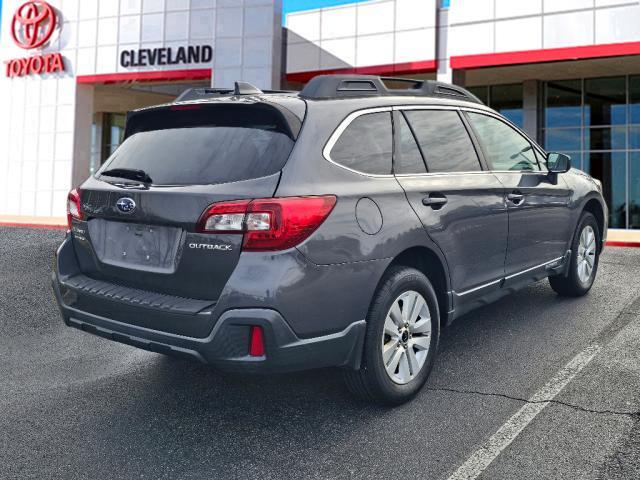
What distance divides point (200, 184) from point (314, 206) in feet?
1.95

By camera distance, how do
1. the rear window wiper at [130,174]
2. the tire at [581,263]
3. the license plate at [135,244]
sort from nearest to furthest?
the license plate at [135,244] < the rear window wiper at [130,174] < the tire at [581,263]

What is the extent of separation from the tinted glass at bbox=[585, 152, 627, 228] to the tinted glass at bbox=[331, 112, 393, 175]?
56.8 feet

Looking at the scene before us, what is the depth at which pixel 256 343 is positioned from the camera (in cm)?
294

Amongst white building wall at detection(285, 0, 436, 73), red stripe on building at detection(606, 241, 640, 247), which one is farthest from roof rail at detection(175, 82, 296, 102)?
white building wall at detection(285, 0, 436, 73)

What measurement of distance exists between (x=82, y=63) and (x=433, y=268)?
21.4 m

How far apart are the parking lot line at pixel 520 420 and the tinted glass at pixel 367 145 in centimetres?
155

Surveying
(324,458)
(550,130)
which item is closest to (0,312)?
(324,458)

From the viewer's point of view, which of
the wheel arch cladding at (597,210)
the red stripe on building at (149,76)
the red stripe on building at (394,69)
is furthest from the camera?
the red stripe on building at (149,76)

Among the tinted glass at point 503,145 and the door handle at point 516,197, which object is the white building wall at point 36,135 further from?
the door handle at point 516,197

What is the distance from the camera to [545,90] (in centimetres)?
1969

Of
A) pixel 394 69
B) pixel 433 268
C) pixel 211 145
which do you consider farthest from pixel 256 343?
pixel 394 69

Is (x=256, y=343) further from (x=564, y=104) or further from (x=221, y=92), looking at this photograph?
(x=564, y=104)

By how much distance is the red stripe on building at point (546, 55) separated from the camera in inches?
609

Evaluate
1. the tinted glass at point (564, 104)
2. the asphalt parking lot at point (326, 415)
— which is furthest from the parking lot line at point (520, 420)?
the tinted glass at point (564, 104)
